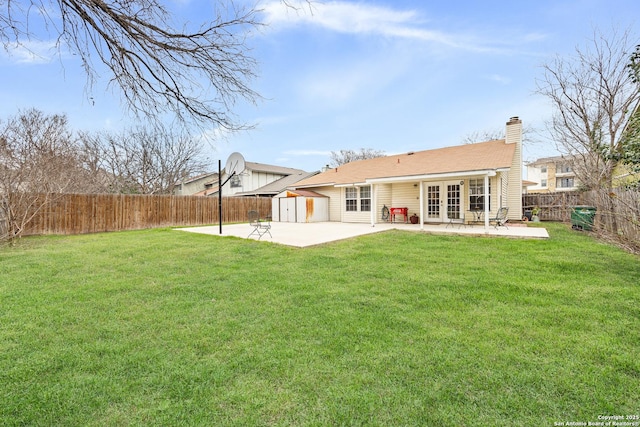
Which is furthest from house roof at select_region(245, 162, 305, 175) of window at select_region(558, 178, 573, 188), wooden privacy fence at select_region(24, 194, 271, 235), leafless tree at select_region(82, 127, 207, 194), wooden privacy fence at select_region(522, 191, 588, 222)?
window at select_region(558, 178, 573, 188)

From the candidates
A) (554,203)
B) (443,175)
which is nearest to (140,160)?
(443,175)

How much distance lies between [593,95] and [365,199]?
11147 mm

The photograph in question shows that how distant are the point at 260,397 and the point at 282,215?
1617 cm

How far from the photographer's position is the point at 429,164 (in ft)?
48.6

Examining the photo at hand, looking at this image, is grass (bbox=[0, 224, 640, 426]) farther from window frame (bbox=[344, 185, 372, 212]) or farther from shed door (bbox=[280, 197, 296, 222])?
shed door (bbox=[280, 197, 296, 222])

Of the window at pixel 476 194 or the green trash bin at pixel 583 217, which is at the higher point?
the window at pixel 476 194

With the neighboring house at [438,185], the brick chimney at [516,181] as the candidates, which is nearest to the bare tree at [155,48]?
the neighboring house at [438,185]

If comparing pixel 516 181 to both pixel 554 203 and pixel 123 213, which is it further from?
pixel 123 213

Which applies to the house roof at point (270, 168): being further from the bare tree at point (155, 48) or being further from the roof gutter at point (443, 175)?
the bare tree at point (155, 48)

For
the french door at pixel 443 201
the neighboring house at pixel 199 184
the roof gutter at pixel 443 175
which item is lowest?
the french door at pixel 443 201

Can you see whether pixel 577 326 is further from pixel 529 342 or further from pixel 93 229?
pixel 93 229

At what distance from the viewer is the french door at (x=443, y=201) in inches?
530

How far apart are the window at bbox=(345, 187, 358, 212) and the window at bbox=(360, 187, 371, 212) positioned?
0.35m

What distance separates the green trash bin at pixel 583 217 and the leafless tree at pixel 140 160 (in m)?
23.7
